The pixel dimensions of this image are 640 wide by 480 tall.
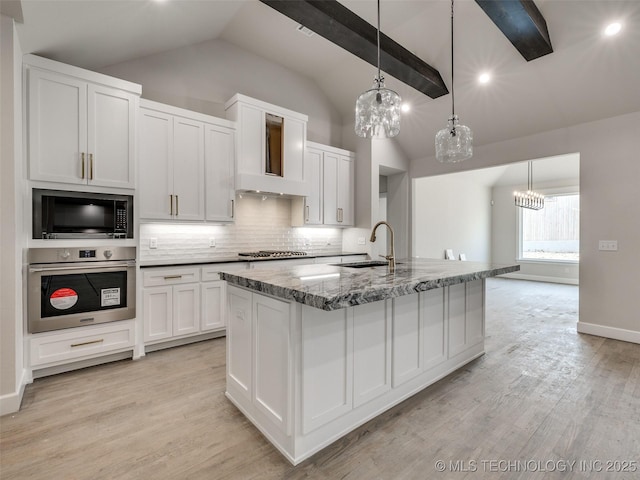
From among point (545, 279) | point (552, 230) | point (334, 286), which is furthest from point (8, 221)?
point (552, 230)

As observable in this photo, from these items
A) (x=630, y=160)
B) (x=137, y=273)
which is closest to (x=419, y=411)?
(x=137, y=273)

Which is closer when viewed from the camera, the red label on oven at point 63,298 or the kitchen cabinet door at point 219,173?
the red label on oven at point 63,298

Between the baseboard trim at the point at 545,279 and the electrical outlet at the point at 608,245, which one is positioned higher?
the electrical outlet at the point at 608,245

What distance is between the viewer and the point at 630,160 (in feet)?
12.1

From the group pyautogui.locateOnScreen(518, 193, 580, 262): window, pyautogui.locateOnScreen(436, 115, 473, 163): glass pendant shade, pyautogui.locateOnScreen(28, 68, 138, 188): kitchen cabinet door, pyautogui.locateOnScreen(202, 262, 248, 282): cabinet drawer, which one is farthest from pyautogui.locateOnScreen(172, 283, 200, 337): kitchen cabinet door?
pyautogui.locateOnScreen(518, 193, 580, 262): window

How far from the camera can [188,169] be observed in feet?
11.9

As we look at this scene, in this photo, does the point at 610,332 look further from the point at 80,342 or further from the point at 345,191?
the point at 80,342

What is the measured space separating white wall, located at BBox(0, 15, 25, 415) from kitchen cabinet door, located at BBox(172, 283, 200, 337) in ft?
4.26

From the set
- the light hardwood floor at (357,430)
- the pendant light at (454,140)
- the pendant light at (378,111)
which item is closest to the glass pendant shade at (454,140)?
the pendant light at (454,140)

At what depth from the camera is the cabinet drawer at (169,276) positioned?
3178mm

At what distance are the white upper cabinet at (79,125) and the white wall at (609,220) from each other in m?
5.29

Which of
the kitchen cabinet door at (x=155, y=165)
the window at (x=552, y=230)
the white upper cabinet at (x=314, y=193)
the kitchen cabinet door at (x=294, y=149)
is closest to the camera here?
the kitchen cabinet door at (x=155, y=165)

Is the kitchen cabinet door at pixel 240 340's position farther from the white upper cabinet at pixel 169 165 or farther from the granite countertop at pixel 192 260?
the white upper cabinet at pixel 169 165

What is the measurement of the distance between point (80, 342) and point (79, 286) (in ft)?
1.65
